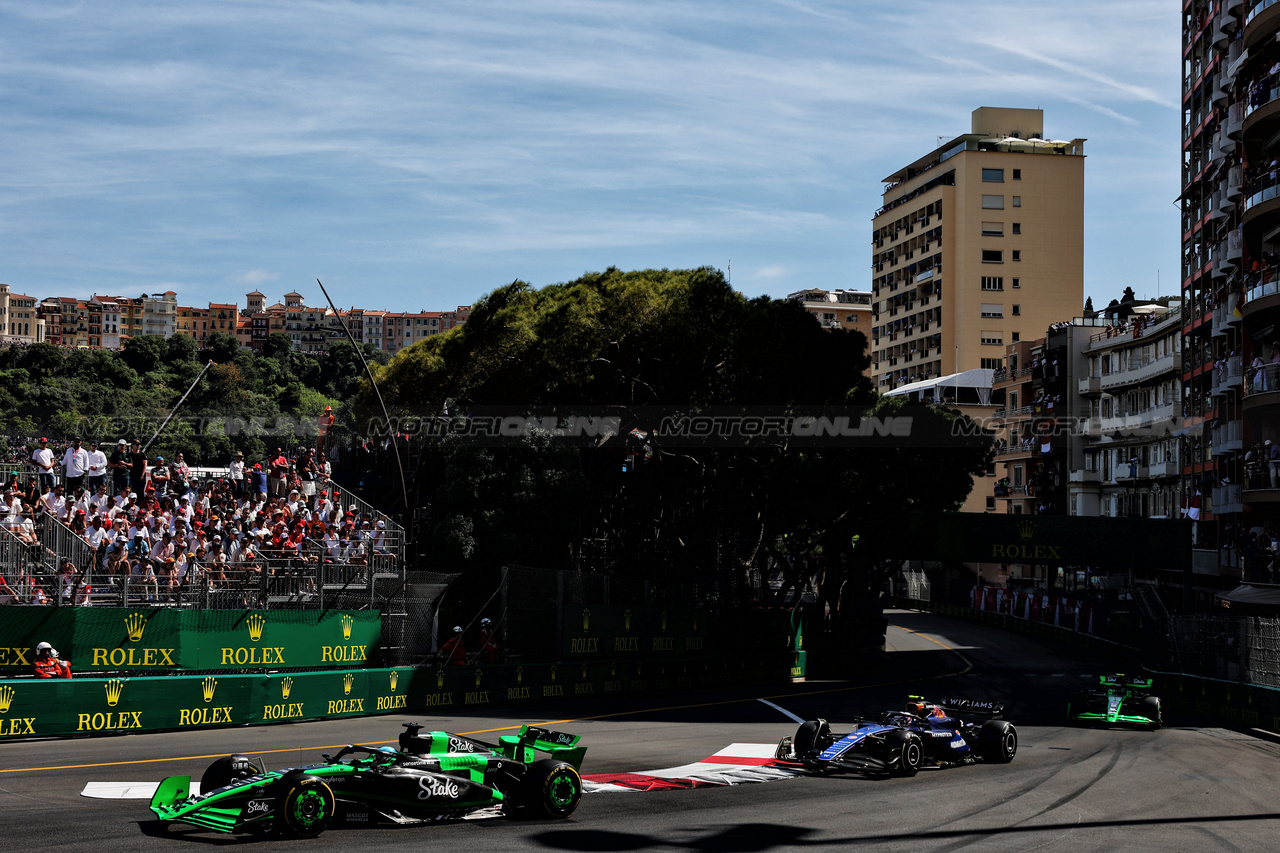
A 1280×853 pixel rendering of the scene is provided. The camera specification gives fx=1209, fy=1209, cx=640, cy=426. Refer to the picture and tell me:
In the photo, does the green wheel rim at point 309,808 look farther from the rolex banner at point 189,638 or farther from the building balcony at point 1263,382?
the building balcony at point 1263,382

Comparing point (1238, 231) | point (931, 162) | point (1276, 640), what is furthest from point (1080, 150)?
point (1276, 640)

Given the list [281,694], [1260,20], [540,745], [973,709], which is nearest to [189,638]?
[281,694]

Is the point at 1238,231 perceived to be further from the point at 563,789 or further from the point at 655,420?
the point at 563,789

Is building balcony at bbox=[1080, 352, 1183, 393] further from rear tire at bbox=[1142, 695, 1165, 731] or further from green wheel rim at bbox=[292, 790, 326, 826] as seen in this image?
green wheel rim at bbox=[292, 790, 326, 826]

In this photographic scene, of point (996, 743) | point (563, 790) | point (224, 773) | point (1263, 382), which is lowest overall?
point (996, 743)

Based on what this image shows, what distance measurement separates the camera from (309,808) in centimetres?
1186

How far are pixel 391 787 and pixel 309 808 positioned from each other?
3.57ft

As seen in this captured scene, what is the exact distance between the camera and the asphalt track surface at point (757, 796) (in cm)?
1211

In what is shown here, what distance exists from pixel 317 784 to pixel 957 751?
10.6 meters

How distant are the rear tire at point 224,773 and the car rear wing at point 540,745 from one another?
3.13 m

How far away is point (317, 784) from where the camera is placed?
11945 mm

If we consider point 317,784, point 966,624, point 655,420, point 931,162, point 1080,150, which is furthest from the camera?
point 931,162

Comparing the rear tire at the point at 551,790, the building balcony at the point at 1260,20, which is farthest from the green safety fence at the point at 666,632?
the building balcony at the point at 1260,20

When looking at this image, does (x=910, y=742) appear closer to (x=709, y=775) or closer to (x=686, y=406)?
(x=709, y=775)
